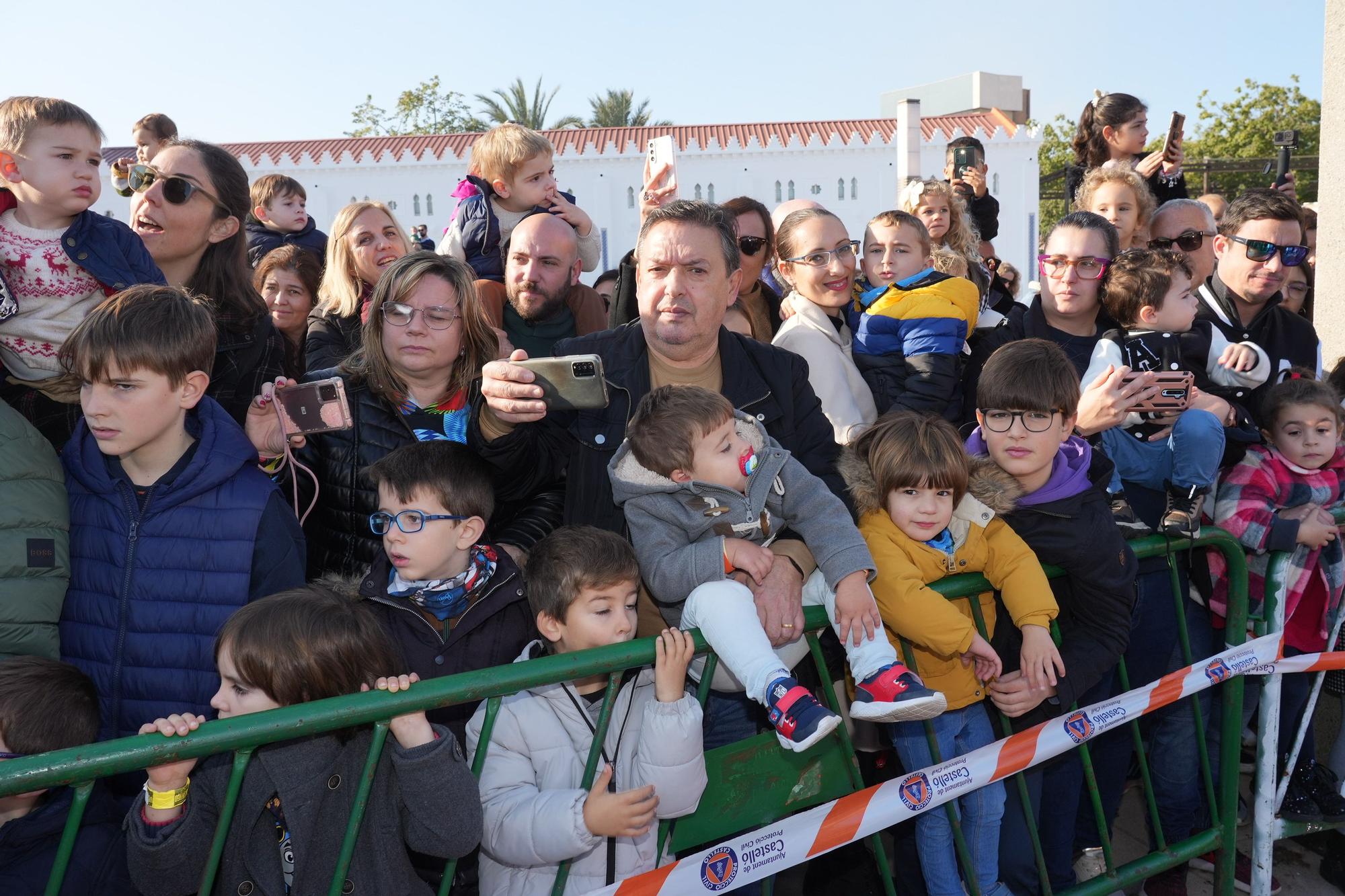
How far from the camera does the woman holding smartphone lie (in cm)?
607

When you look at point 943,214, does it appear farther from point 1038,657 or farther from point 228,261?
point 228,261

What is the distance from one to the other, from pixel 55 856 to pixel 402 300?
1.67 metres

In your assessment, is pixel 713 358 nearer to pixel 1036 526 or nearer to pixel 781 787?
pixel 1036 526

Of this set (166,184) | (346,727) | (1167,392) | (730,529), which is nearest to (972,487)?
(730,529)

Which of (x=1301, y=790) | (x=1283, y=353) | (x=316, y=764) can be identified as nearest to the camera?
(x=316, y=764)

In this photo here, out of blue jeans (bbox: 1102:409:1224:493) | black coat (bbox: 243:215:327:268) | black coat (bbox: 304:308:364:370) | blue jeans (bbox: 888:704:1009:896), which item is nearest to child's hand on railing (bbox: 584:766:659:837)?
blue jeans (bbox: 888:704:1009:896)

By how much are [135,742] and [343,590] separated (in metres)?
0.91

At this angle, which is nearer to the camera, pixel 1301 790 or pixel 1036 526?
pixel 1036 526

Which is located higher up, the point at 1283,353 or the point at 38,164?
the point at 38,164

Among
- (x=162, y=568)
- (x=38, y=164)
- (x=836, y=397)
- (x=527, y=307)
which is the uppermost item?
→ (x=38, y=164)

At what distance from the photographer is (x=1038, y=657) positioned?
2.77 m

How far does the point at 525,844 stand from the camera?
7.06 feet

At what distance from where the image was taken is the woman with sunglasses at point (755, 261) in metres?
4.43

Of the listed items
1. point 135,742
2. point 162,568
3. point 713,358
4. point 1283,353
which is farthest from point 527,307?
point 1283,353
